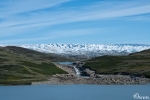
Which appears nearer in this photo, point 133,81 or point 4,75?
point 133,81

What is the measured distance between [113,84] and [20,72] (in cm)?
3404

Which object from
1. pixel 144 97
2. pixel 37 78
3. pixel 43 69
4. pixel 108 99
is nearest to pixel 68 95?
pixel 108 99

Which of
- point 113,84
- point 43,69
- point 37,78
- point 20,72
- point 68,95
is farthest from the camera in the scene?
point 43,69

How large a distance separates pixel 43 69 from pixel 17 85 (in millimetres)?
36079

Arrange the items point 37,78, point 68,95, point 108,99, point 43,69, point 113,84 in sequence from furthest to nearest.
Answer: point 43,69 < point 37,78 < point 113,84 < point 68,95 < point 108,99

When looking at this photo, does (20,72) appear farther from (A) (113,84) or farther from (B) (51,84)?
(A) (113,84)

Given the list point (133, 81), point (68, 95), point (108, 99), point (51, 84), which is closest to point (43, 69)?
point (51, 84)

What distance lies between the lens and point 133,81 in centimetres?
10694

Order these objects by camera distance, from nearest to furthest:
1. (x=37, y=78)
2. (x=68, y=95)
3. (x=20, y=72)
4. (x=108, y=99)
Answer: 1. (x=108, y=99)
2. (x=68, y=95)
3. (x=37, y=78)
4. (x=20, y=72)

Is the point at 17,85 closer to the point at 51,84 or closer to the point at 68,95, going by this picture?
the point at 51,84

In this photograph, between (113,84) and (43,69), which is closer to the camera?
(113,84)

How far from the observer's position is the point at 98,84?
344 feet

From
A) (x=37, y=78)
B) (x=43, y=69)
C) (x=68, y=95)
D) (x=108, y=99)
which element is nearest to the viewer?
(x=108, y=99)

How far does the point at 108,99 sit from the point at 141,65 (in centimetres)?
7529
